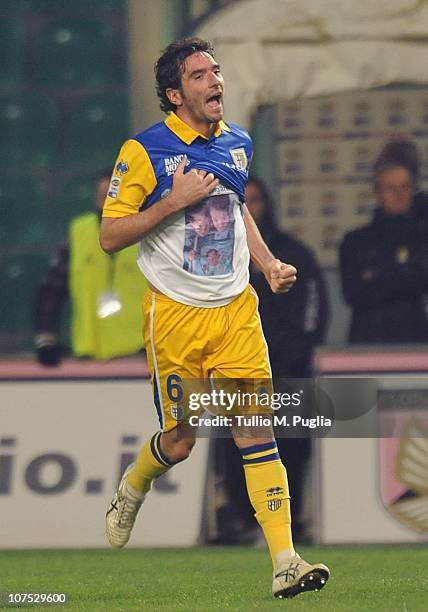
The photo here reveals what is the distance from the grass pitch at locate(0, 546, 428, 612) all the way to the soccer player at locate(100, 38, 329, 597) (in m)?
0.39

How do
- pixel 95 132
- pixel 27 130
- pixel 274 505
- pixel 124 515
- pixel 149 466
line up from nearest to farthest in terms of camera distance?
pixel 274 505
pixel 149 466
pixel 124 515
pixel 27 130
pixel 95 132

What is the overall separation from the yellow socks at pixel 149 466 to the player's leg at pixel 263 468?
42 centimetres

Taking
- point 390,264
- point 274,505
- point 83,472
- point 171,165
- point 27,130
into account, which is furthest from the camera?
point 27,130

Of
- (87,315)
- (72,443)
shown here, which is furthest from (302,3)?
(72,443)

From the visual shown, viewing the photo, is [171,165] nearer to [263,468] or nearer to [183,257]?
[183,257]

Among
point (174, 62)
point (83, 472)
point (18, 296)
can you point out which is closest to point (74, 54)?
point (18, 296)

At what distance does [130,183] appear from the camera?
6465 mm

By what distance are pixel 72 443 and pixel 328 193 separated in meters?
2.72

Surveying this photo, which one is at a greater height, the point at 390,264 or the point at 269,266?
the point at 269,266

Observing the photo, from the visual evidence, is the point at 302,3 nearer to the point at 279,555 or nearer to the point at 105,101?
the point at 105,101

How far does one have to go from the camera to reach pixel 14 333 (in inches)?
464

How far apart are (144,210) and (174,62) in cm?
60

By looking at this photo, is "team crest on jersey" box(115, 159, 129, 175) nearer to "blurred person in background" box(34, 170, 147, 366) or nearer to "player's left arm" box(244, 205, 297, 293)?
"player's left arm" box(244, 205, 297, 293)

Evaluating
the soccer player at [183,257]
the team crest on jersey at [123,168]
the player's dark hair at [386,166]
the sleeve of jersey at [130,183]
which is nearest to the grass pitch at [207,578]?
the soccer player at [183,257]
